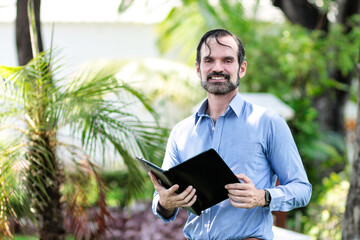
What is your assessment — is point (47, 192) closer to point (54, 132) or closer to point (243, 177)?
point (54, 132)

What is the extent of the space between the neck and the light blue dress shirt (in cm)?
4

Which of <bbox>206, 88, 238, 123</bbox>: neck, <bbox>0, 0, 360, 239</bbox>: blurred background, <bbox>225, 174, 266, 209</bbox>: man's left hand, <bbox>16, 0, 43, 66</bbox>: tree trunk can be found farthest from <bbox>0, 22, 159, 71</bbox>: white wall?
<bbox>225, 174, 266, 209</bbox>: man's left hand

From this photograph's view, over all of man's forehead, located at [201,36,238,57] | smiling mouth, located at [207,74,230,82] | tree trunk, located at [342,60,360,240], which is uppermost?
man's forehead, located at [201,36,238,57]

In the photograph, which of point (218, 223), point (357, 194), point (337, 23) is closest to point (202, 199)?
point (218, 223)

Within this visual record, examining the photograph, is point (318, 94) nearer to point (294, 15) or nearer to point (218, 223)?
point (294, 15)

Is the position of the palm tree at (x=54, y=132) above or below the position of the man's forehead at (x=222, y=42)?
below

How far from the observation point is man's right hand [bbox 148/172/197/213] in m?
2.40

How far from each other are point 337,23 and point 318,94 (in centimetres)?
147

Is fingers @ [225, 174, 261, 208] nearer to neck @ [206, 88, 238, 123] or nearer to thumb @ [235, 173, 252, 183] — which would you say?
thumb @ [235, 173, 252, 183]

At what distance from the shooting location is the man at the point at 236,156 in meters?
2.38

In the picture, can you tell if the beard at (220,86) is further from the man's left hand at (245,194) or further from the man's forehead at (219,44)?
the man's left hand at (245,194)

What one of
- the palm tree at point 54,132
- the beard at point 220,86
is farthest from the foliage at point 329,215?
the beard at point 220,86

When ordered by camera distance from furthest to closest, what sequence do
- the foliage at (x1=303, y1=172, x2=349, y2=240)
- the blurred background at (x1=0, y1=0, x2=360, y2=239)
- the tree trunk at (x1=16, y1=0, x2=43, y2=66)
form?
the blurred background at (x1=0, y1=0, x2=360, y2=239) → the foliage at (x1=303, y1=172, x2=349, y2=240) → the tree trunk at (x1=16, y1=0, x2=43, y2=66)

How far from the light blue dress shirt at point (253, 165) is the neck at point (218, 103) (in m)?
0.04
